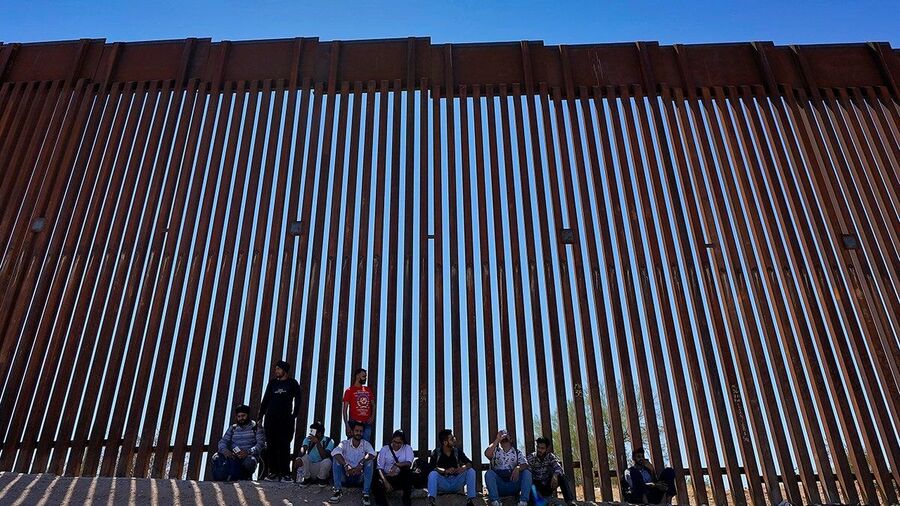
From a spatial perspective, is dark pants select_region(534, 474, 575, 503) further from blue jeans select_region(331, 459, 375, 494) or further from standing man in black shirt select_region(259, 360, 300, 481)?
standing man in black shirt select_region(259, 360, 300, 481)

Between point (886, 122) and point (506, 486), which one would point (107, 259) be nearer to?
point (506, 486)

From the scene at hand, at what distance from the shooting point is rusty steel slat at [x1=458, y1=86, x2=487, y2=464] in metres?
8.04

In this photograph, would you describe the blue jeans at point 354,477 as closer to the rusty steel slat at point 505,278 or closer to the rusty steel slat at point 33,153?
the rusty steel slat at point 505,278

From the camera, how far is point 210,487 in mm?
6625

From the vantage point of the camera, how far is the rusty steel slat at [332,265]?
8.23 metres

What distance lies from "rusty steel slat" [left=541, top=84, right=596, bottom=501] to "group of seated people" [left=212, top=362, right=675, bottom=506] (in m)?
0.56

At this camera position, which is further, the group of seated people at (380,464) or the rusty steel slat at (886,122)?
the rusty steel slat at (886,122)

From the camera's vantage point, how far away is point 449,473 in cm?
664

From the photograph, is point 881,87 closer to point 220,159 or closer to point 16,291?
point 220,159

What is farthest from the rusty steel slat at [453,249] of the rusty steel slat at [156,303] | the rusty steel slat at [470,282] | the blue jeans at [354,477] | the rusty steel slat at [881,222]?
the rusty steel slat at [881,222]

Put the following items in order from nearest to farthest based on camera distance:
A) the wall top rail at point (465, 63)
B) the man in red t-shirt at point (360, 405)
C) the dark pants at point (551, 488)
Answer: the dark pants at point (551, 488) < the man in red t-shirt at point (360, 405) < the wall top rail at point (465, 63)

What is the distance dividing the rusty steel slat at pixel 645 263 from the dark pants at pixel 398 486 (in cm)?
293

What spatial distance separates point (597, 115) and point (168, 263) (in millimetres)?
6510

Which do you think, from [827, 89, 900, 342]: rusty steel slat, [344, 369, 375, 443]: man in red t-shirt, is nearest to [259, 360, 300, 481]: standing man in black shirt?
[344, 369, 375, 443]: man in red t-shirt
